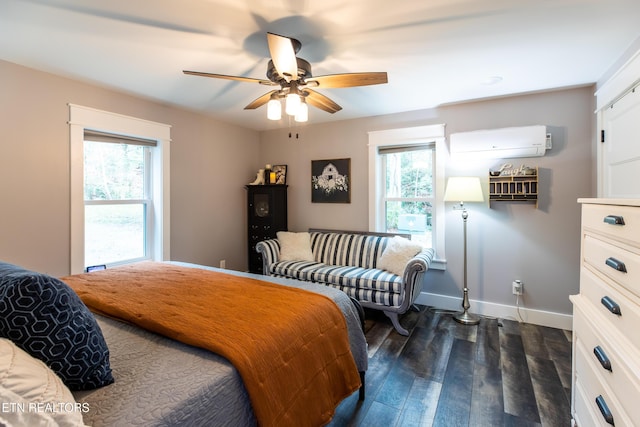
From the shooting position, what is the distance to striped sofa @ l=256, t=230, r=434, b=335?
2834 mm

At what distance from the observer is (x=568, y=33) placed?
1.94 metres

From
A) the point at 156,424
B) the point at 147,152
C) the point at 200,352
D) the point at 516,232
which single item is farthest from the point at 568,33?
the point at 147,152

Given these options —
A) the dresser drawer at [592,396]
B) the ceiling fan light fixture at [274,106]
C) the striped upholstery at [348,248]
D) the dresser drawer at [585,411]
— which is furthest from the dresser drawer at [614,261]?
the striped upholstery at [348,248]

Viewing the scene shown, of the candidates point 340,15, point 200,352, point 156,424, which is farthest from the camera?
point 340,15

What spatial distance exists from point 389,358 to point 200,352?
68.7 inches

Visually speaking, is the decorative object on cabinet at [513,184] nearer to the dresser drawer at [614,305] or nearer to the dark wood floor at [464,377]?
the dark wood floor at [464,377]

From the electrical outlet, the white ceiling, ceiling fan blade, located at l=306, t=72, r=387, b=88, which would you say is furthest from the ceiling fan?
the electrical outlet

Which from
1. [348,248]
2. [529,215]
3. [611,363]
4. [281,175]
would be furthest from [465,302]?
[281,175]

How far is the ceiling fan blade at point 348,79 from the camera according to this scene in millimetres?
1916

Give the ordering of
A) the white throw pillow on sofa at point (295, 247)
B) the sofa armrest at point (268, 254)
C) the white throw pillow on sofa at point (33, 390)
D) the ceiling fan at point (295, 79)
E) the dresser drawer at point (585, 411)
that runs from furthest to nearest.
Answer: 1. the white throw pillow on sofa at point (295, 247)
2. the sofa armrest at point (268, 254)
3. the ceiling fan at point (295, 79)
4. the dresser drawer at point (585, 411)
5. the white throw pillow on sofa at point (33, 390)

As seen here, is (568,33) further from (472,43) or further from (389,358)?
(389,358)

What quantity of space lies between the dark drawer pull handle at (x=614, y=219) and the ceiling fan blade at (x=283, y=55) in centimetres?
163

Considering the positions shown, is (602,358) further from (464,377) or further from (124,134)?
(124,134)

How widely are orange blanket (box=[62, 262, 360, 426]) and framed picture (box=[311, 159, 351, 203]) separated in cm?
233
